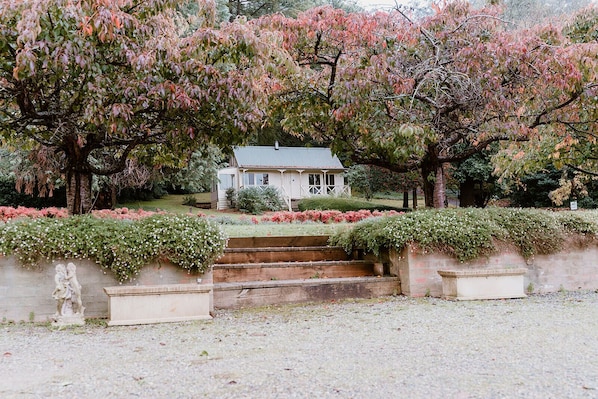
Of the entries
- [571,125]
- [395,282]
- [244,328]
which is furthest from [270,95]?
[571,125]

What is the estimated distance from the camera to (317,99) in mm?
8164

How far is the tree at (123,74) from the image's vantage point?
16.9ft

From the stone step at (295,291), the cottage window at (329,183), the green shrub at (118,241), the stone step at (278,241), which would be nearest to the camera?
the green shrub at (118,241)

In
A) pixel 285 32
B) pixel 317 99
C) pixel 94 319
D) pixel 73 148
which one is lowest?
pixel 94 319

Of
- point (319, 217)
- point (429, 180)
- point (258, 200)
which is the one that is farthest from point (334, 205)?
point (429, 180)

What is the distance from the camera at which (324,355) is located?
13.5ft

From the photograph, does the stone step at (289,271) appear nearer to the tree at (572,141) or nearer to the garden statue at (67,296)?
the garden statue at (67,296)

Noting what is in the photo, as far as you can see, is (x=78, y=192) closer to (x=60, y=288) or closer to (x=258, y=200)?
(x=60, y=288)

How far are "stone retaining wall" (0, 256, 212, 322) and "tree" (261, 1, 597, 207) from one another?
3708 mm

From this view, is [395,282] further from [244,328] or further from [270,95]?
[270,95]

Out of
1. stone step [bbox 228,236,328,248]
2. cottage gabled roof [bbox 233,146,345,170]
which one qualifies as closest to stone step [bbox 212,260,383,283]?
stone step [bbox 228,236,328,248]

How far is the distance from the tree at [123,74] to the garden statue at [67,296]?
1.69 metres

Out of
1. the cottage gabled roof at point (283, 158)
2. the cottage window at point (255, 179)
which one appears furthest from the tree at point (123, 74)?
the cottage window at point (255, 179)

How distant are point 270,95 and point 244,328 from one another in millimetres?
4059
